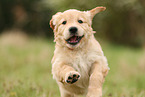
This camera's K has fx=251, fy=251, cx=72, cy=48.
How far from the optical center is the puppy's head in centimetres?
296

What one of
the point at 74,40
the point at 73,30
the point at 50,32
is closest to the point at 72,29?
the point at 73,30

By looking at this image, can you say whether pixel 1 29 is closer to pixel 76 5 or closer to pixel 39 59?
pixel 76 5

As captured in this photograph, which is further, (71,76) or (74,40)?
(74,40)

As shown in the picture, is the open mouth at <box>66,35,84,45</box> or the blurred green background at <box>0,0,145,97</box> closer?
the open mouth at <box>66,35,84,45</box>

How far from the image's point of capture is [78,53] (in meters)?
3.10

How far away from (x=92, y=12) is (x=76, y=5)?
10.5 m

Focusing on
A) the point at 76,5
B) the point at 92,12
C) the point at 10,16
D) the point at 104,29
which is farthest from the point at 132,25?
the point at 92,12

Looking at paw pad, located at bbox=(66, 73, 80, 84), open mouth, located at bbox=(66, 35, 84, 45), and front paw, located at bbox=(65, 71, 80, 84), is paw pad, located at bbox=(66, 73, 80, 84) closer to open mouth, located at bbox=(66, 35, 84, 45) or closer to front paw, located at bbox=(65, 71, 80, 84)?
front paw, located at bbox=(65, 71, 80, 84)

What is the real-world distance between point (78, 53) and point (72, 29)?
34 centimetres

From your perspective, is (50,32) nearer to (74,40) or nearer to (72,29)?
(74,40)

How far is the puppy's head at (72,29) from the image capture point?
9.70ft

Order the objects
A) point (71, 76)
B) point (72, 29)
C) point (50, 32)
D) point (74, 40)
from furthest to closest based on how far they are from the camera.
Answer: point (50, 32)
point (74, 40)
point (72, 29)
point (71, 76)

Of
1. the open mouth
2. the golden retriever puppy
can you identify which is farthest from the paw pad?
the open mouth

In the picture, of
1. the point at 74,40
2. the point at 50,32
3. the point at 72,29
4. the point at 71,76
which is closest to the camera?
the point at 71,76
